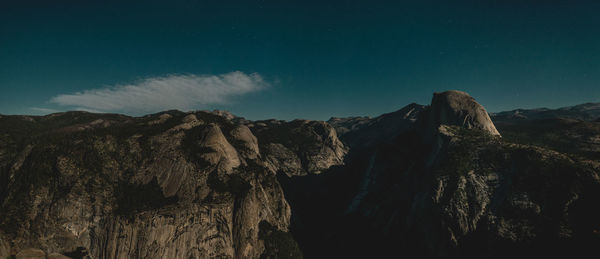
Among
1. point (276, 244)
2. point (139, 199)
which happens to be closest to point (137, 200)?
point (139, 199)

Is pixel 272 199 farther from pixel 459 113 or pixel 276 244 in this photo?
pixel 459 113

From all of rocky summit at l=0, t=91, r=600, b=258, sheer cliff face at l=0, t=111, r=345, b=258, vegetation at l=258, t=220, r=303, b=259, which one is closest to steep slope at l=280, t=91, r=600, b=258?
rocky summit at l=0, t=91, r=600, b=258

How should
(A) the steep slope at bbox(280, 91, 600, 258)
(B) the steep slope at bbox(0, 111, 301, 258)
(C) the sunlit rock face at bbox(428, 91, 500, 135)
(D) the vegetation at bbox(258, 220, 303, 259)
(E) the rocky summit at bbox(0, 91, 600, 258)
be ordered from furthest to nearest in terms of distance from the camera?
1. (C) the sunlit rock face at bbox(428, 91, 500, 135)
2. (D) the vegetation at bbox(258, 220, 303, 259)
3. (B) the steep slope at bbox(0, 111, 301, 258)
4. (E) the rocky summit at bbox(0, 91, 600, 258)
5. (A) the steep slope at bbox(280, 91, 600, 258)

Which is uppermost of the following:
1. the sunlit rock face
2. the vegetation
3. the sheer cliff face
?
the sunlit rock face

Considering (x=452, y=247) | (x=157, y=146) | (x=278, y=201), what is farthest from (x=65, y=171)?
(x=452, y=247)

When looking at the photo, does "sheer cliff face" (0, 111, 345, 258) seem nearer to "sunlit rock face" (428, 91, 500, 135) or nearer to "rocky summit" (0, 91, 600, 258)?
"rocky summit" (0, 91, 600, 258)

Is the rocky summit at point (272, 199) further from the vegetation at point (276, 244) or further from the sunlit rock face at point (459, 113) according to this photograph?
the sunlit rock face at point (459, 113)
